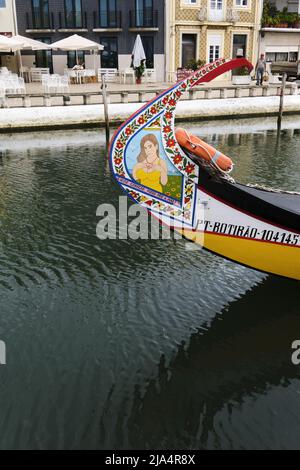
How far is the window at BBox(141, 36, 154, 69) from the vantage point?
3706cm

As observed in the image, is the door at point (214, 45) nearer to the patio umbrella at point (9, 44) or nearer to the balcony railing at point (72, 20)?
the balcony railing at point (72, 20)

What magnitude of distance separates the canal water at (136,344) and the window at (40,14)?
2733 centimetres

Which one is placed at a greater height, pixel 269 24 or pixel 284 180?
pixel 269 24

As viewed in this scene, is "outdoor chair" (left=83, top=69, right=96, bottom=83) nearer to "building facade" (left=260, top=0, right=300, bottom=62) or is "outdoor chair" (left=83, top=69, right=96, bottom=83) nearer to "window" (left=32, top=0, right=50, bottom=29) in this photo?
"window" (left=32, top=0, right=50, bottom=29)

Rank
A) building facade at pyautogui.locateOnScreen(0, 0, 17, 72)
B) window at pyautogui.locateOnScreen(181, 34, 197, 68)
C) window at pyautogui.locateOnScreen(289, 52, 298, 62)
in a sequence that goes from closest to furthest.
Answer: building facade at pyautogui.locateOnScreen(0, 0, 17, 72)
window at pyautogui.locateOnScreen(181, 34, 197, 68)
window at pyautogui.locateOnScreen(289, 52, 298, 62)

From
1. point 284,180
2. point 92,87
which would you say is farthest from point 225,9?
point 284,180

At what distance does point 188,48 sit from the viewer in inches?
1497

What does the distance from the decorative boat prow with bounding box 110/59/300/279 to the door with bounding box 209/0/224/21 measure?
3304cm

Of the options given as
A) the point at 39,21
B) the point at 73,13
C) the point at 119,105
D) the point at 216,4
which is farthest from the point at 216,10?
the point at 119,105

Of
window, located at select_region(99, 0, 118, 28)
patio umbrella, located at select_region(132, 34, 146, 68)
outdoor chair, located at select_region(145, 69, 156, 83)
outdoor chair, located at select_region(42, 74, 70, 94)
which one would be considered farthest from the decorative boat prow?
window, located at select_region(99, 0, 118, 28)

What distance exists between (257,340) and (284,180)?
9582 mm

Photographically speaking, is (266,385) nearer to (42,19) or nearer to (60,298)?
(60,298)

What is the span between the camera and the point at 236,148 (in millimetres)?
22391

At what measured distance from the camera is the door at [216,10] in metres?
37.2
